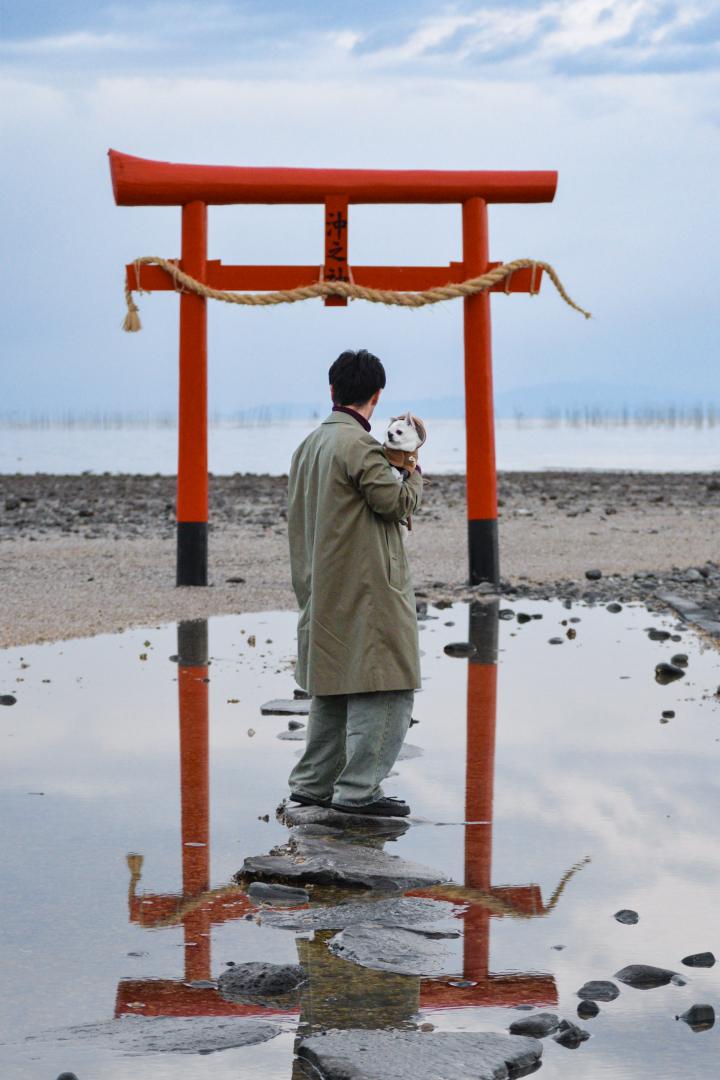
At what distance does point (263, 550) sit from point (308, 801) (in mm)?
10764

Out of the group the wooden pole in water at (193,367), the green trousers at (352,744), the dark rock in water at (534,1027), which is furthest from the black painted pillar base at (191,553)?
the dark rock in water at (534,1027)

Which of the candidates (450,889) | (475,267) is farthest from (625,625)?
(450,889)

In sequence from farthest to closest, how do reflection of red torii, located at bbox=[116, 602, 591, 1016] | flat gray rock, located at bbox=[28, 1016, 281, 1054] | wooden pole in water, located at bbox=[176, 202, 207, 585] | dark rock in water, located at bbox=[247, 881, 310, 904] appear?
1. wooden pole in water, located at bbox=[176, 202, 207, 585]
2. dark rock in water, located at bbox=[247, 881, 310, 904]
3. reflection of red torii, located at bbox=[116, 602, 591, 1016]
4. flat gray rock, located at bbox=[28, 1016, 281, 1054]

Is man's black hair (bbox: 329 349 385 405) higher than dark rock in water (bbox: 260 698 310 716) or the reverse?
higher

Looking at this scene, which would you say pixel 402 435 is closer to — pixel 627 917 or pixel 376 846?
pixel 376 846

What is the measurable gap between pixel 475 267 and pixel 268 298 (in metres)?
1.83

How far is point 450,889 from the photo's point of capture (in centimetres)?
438

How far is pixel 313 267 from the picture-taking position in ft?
38.0

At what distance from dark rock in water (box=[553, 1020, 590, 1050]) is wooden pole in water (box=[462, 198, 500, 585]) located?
8.61 m

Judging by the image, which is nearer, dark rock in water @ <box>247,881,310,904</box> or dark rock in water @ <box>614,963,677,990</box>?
dark rock in water @ <box>614,963,677,990</box>

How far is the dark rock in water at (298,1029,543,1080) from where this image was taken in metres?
2.95

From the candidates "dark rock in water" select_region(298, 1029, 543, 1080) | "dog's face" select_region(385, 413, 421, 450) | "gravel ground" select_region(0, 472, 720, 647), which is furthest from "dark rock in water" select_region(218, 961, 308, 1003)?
"gravel ground" select_region(0, 472, 720, 647)

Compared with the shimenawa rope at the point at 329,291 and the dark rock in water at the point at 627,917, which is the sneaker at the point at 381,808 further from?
the shimenawa rope at the point at 329,291

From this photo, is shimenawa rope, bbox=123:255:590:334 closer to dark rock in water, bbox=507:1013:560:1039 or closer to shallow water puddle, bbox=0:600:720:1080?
shallow water puddle, bbox=0:600:720:1080
